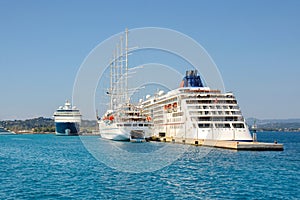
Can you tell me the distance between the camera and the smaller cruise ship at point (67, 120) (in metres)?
161

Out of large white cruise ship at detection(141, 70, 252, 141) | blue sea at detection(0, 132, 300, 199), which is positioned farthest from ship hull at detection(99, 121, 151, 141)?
blue sea at detection(0, 132, 300, 199)

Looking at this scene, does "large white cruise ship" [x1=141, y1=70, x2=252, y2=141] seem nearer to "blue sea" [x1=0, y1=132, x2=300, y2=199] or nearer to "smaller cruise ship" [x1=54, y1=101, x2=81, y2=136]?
"blue sea" [x1=0, y1=132, x2=300, y2=199]

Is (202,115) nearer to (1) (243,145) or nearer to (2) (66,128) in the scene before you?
(1) (243,145)

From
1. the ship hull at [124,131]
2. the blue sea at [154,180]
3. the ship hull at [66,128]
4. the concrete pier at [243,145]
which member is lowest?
the blue sea at [154,180]

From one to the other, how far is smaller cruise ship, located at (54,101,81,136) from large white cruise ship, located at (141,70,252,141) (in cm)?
8397

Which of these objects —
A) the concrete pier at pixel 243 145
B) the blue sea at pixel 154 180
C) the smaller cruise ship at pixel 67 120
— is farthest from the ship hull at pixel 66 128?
the blue sea at pixel 154 180

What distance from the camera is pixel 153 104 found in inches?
3757

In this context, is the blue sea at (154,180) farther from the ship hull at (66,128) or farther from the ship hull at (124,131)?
the ship hull at (66,128)

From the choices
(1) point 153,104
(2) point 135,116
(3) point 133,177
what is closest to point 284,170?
(3) point 133,177

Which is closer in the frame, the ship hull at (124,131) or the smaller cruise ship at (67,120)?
the ship hull at (124,131)

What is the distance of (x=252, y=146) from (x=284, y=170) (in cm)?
1967

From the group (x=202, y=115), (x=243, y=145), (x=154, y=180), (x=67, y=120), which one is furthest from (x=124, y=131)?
(x=67, y=120)

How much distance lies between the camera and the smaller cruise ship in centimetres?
16112

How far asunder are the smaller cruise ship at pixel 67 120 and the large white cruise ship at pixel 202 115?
83972 millimetres
